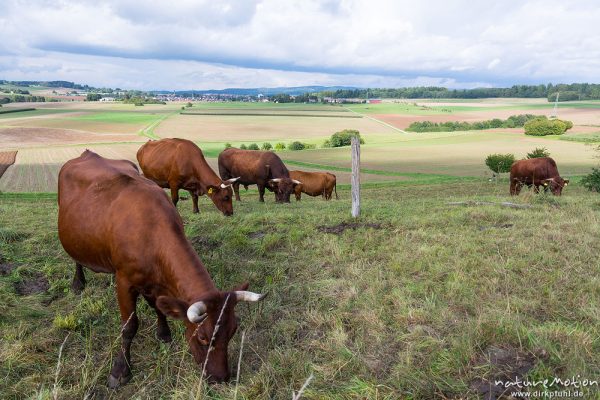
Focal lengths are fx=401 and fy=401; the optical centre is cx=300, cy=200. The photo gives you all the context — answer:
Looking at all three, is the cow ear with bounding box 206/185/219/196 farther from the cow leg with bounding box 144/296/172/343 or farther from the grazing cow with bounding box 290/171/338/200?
the grazing cow with bounding box 290/171/338/200

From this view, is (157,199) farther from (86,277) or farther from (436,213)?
(436,213)

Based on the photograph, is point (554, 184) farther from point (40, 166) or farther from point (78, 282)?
point (40, 166)

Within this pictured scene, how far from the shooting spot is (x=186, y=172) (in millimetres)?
12180

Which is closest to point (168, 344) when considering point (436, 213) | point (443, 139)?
point (436, 213)

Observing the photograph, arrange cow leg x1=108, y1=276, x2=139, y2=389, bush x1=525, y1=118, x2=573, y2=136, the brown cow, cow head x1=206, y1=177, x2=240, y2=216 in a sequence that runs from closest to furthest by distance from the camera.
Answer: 1. cow leg x1=108, y1=276, x2=139, y2=389
2. cow head x1=206, y1=177, x2=240, y2=216
3. the brown cow
4. bush x1=525, y1=118, x2=573, y2=136

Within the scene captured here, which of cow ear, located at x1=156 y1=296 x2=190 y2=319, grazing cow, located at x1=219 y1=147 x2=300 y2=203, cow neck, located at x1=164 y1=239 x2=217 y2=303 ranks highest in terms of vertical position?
cow neck, located at x1=164 y1=239 x2=217 y2=303

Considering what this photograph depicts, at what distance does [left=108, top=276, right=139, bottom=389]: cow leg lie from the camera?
4.46 metres

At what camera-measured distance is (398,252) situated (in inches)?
289

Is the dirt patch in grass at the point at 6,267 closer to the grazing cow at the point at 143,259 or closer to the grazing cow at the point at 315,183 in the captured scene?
the grazing cow at the point at 143,259

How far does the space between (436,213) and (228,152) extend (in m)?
12.3

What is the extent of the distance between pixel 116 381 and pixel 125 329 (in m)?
0.54

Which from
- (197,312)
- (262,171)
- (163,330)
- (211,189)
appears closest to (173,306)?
(197,312)

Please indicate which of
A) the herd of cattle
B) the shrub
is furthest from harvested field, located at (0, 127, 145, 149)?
the herd of cattle

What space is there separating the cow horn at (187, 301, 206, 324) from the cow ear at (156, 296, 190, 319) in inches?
9.5
